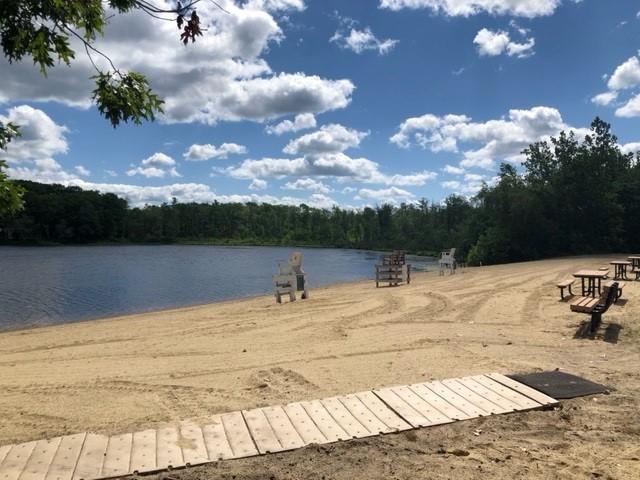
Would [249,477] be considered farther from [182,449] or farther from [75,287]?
[75,287]

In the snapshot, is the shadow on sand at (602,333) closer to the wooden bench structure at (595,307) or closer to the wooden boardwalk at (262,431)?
the wooden bench structure at (595,307)

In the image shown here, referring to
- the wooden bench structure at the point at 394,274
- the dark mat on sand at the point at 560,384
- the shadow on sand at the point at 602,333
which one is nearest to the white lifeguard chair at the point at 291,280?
the wooden bench structure at the point at 394,274

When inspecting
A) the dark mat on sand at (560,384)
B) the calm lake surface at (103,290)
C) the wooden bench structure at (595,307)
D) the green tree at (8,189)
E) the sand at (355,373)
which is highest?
the green tree at (8,189)

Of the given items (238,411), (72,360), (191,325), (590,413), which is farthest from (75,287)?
(590,413)

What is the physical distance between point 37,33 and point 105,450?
2969mm

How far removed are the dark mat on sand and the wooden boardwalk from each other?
18cm

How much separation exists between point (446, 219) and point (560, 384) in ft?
238

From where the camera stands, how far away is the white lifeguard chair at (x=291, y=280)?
15469 mm

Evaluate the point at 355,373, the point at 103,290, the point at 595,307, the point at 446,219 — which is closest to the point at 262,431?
the point at 355,373

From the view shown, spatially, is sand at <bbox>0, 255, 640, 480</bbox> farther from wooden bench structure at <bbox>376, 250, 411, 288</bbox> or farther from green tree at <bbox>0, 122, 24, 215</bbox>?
wooden bench structure at <bbox>376, 250, 411, 288</bbox>

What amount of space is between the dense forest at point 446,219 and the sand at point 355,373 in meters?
2.39

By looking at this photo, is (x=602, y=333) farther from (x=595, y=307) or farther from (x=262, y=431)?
(x=262, y=431)

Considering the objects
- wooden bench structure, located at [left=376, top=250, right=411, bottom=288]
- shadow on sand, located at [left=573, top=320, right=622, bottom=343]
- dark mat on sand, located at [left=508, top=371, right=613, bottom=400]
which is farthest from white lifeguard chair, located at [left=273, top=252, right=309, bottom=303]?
dark mat on sand, located at [left=508, top=371, right=613, bottom=400]

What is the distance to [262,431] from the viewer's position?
4.17 m
